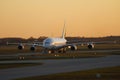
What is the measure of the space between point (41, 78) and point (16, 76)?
122 inches

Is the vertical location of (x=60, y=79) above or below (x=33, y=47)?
below

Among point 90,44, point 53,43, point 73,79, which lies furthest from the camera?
point 90,44

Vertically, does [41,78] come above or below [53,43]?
below

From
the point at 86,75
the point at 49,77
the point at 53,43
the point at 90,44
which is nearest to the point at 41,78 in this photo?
the point at 49,77

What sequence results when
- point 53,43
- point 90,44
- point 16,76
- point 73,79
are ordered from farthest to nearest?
point 90,44 → point 53,43 → point 16,76 → point 73,79

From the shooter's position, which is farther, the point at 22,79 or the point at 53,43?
the point at 53,43

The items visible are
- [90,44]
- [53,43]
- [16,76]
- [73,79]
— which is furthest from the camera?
[90,44]

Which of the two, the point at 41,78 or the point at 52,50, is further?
the point at 52,50

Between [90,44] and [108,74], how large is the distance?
5691 cm

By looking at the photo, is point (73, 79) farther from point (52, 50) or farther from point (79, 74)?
point (52, 50)

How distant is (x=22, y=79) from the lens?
33906mm

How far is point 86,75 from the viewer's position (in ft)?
120

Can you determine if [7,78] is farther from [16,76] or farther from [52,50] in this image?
[52,50]

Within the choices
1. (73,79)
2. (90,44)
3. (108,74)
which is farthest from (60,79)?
(90,44)
